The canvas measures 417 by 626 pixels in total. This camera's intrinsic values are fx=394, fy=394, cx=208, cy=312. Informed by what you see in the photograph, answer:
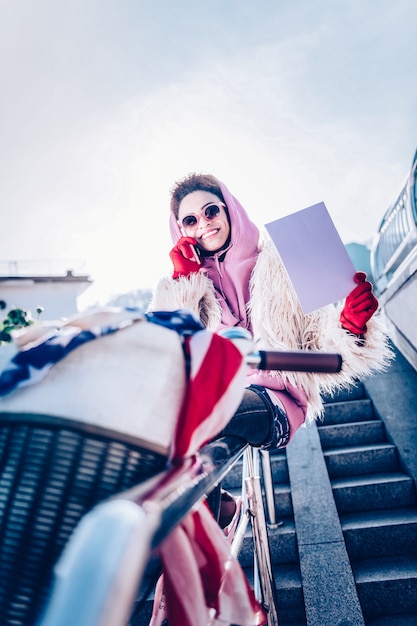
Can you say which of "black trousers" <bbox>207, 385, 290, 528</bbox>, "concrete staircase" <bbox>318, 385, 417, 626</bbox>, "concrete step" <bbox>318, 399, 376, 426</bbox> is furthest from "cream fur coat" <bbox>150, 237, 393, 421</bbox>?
"concrete step" <bbox>318, 399, 376, 426</bbox>

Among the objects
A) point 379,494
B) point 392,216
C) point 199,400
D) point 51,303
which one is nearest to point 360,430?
point 379,494

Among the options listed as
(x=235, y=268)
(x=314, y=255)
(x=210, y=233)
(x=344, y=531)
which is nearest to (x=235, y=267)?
(x=235, y=268)

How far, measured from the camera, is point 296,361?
958 millimetres

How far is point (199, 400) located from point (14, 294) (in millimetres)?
19068

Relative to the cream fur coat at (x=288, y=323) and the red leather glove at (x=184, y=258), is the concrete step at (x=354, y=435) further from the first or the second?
the red leather glove at (x=184, y=258)

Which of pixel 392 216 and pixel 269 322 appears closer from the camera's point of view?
pixel 269 322

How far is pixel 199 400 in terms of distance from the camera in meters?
0.72

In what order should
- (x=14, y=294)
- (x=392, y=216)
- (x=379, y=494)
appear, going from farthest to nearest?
1. (x=14, y=294)
2. (x=392, y=216)
3. (x=379, y=494)

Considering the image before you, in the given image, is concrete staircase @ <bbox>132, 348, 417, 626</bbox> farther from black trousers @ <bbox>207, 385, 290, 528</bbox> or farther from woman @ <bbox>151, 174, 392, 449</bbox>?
black trousers @ <bbox>207, 385, 290, 528</bbox>

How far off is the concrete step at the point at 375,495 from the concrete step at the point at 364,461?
0.29 m

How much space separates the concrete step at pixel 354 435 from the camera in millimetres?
4180

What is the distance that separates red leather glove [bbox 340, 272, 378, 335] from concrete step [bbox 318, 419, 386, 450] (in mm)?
2690

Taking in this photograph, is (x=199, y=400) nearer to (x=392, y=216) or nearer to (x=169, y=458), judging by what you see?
(x=169, y=458)

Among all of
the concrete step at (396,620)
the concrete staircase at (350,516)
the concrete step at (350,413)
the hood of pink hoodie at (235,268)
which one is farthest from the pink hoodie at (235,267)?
the concrete step at (350,413)
